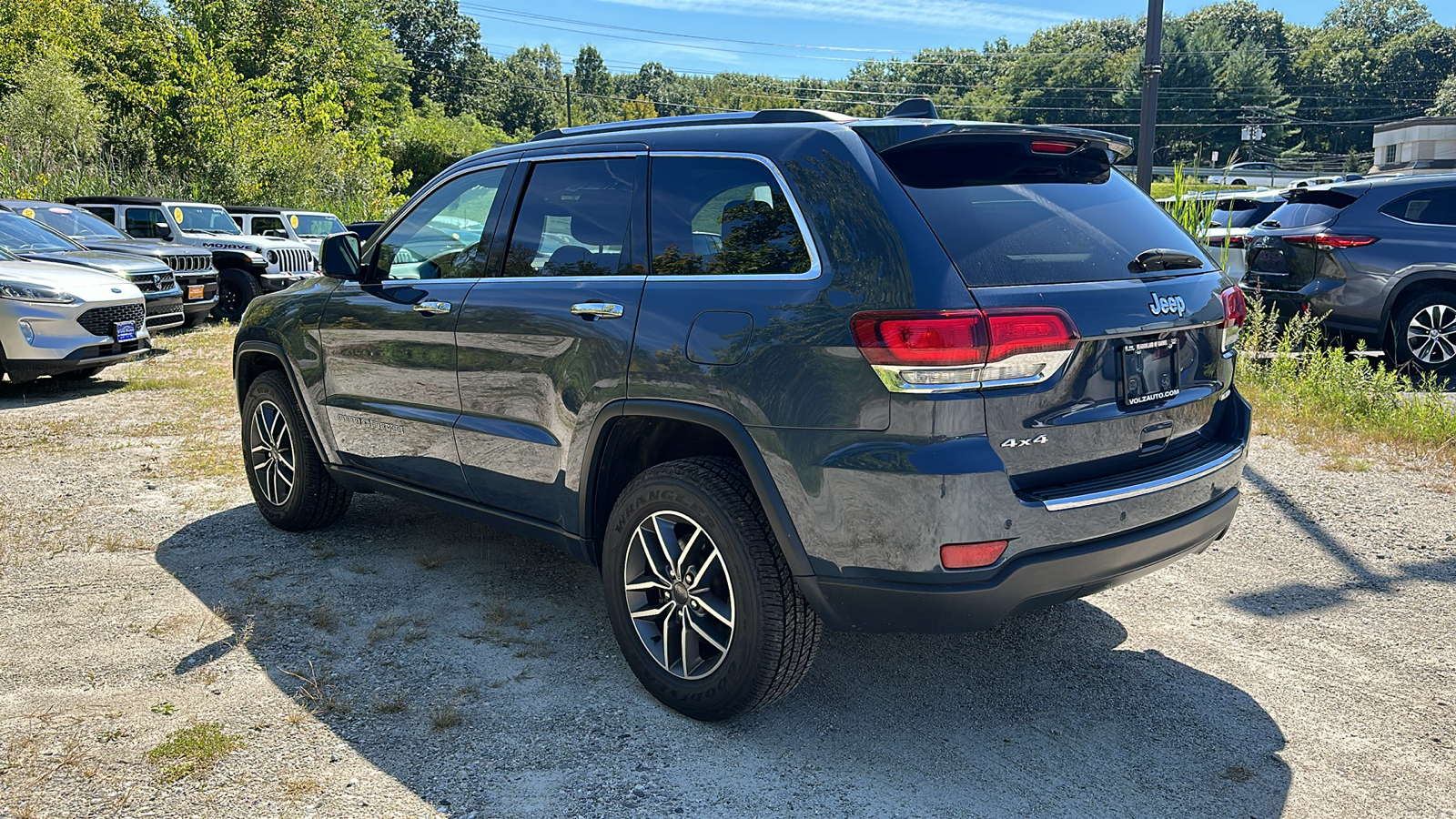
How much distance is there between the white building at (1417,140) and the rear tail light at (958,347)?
4407 centimetres

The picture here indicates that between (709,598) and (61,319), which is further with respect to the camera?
(61,319)

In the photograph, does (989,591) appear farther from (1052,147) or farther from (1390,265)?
(1390,265)

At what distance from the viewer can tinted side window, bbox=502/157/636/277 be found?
3.70 meters

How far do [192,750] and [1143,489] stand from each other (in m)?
2.89

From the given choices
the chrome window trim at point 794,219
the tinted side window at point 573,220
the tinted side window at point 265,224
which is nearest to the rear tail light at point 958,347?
the chrome window trim at point 794,219

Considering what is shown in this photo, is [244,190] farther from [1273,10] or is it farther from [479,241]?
[1273,10]

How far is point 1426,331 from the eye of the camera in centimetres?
923

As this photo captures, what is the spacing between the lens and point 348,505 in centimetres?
566

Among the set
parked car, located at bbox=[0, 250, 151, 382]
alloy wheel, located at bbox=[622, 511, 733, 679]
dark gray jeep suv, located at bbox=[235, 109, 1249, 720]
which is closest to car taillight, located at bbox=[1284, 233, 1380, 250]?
dark gray jeep suv, located at bbox=[235, 109, 1249, 720]

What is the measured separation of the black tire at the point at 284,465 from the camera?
17.0 feet

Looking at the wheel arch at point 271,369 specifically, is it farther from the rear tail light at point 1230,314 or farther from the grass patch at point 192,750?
the rear tail light at point 1230,314

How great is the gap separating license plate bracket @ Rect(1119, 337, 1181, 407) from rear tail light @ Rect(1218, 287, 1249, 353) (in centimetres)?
39

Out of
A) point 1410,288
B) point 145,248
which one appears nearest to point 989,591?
point 1410,288

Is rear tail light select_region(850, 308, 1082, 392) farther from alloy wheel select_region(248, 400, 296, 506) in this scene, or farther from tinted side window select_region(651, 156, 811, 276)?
alloy wheel select_region(248, 400, 296, 506)
